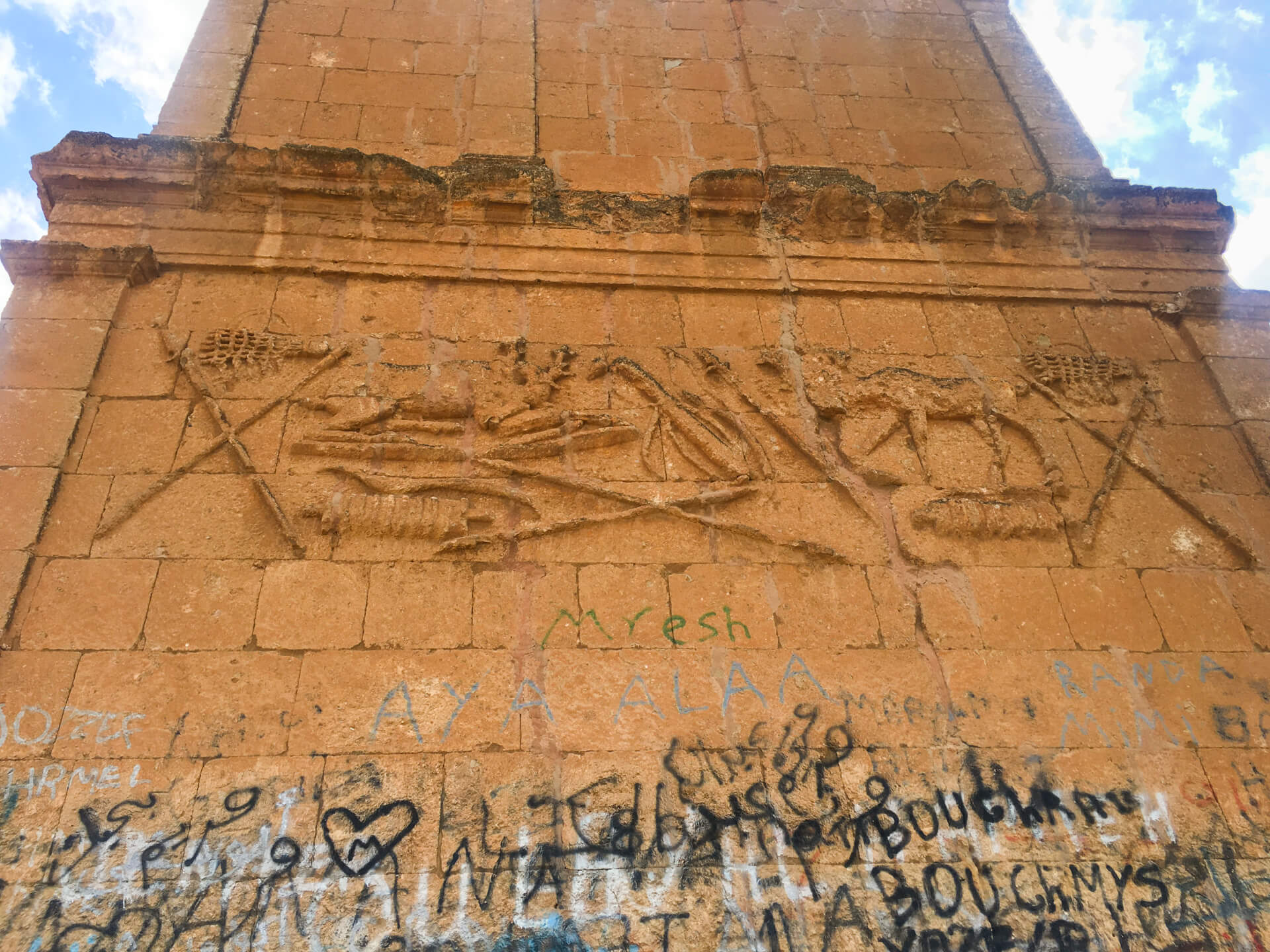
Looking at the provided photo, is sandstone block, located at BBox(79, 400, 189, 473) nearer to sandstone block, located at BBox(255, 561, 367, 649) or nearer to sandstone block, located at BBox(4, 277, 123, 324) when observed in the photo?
sandstone block, located at BBox(4, 277, 123, 324)

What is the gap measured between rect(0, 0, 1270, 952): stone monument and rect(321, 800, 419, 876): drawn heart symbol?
0.06ft

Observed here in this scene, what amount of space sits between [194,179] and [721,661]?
4635 millimetres

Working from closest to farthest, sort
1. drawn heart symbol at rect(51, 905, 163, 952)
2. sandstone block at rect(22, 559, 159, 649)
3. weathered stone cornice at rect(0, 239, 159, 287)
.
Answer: drawn heart symbol at rect(51, 905, 163, 952)
sandstone block at rect(22, 559, 159, 649)
weathered stone cornice at rect(0, 239, 159, 287)

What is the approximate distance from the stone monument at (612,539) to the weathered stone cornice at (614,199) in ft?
0.09

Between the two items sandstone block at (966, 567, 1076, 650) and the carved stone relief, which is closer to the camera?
sandstone block at (966, 567, 1076, 650)

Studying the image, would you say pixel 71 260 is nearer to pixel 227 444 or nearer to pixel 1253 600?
pixel 227 444

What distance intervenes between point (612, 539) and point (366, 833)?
1.78m

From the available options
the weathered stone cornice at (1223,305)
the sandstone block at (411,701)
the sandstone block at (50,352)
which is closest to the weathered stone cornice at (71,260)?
the sandstone block at (50,352)

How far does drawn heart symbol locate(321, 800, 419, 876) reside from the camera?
11.0 ft

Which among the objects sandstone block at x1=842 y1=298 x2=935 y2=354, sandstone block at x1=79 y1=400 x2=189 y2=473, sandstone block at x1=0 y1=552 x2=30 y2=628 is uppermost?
sandstone block at x1=842 y1=298 x2=935 y2=354

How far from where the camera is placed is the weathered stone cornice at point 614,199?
541cm

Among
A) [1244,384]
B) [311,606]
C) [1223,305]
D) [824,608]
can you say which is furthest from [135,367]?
[1223,305]

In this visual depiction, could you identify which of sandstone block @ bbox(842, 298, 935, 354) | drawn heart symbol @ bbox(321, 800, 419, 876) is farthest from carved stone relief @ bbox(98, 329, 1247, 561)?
drawn heart symbol @ bbox(321, 800, 419, 876)

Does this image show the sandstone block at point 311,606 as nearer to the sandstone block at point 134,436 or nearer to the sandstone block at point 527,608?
the sandstone block at point 527,608
